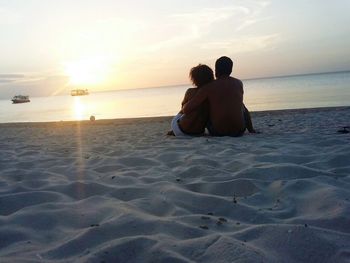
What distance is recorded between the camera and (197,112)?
253 inches

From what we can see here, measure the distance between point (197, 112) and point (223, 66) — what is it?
0.85 metres

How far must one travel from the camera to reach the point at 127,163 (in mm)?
4375

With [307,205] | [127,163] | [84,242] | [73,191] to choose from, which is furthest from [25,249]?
[127,163]

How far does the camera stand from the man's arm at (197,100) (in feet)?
20.2

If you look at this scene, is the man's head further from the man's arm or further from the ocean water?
the ocean water

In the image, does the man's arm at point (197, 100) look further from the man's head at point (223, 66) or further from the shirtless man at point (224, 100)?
the man's head at point (223, 66)

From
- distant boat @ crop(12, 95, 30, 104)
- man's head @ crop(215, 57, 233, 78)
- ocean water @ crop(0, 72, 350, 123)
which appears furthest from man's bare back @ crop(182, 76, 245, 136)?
distant boat @ crop(12, 95, 30, 104)

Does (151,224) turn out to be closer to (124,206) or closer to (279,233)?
(124,206)

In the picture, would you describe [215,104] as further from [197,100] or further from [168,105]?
[168,105]

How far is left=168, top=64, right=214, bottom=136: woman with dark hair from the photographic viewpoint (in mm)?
6473

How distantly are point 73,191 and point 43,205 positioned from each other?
45cm

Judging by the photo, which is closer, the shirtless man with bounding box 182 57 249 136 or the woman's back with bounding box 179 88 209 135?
the shirtless man with bounding box 182 57 249 136

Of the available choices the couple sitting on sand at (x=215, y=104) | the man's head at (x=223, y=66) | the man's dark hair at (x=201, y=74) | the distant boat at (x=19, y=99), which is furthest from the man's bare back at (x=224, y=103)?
the distant boat at (x=19, y=99)

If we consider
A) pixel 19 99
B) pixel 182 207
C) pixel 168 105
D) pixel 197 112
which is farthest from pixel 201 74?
pixel 19 99
